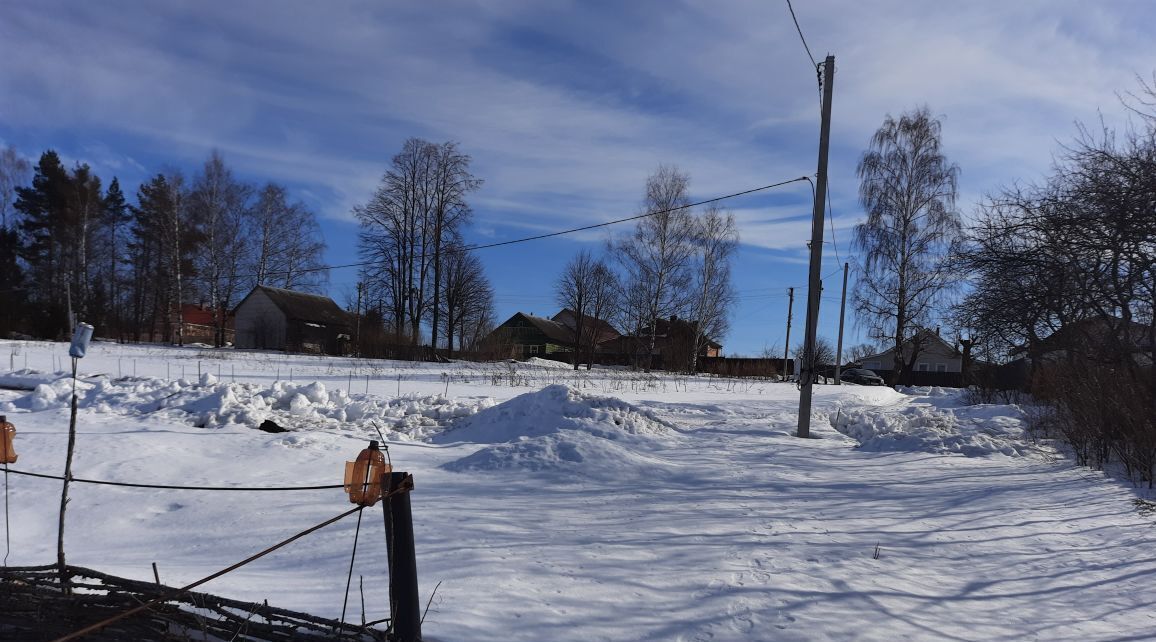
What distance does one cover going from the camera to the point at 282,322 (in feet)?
144

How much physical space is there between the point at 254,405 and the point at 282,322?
117ft

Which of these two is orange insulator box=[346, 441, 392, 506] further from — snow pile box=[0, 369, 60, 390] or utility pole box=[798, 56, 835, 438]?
snow pile box=[0, 369, 60, 390]

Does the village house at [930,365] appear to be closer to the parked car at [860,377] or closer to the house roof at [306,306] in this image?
the parked car at [860,377]

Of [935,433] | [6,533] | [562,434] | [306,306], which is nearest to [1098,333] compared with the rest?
[935,433]

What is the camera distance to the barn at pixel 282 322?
43.6 m

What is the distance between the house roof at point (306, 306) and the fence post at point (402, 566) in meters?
44.3

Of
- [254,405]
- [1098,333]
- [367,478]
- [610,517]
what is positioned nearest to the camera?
[367,478]

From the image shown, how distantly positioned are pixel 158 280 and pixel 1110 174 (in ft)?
158

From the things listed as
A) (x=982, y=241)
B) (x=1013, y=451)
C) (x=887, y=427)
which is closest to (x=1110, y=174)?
(x=982, y=241)

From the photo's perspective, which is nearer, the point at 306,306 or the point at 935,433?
the point at 935,433

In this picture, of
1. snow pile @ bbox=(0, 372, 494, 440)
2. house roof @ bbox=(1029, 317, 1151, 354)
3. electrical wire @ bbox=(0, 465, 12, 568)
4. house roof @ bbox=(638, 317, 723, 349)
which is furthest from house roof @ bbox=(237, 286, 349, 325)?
house roof @ bbox=(1029, 317, 1151, 354)

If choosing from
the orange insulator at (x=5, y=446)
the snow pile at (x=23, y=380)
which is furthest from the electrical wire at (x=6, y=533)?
the snow pile at (x=23, y=380)

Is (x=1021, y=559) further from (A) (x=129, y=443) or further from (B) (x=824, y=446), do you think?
(A) (x=129, y=443)

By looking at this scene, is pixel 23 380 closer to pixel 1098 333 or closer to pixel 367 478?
pixel 367 478
